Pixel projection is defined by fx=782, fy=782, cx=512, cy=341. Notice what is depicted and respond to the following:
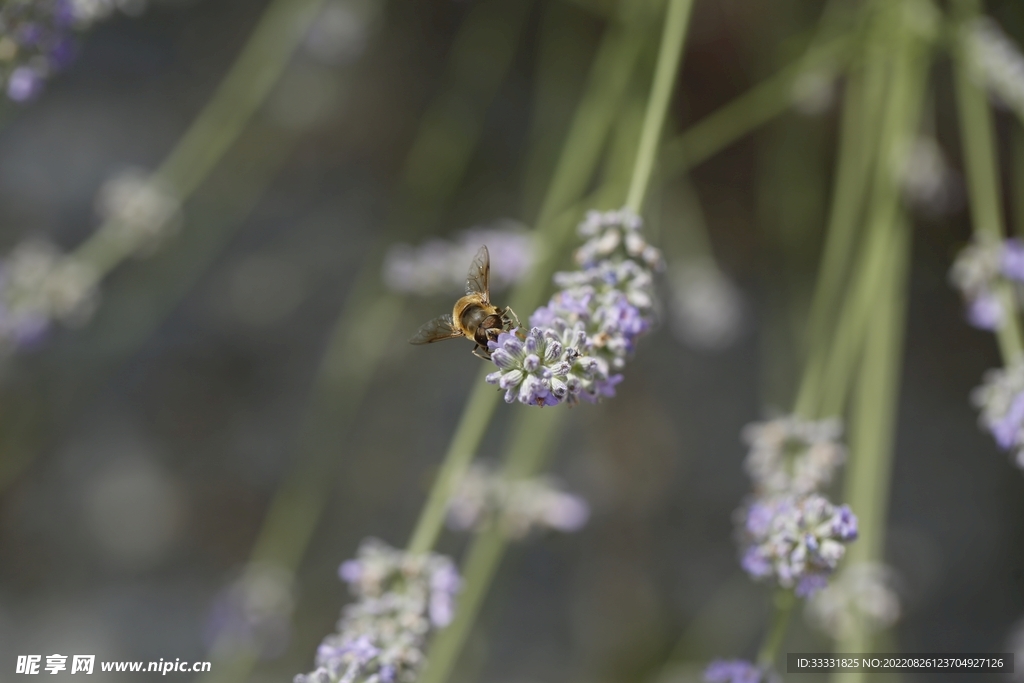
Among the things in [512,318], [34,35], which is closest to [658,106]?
[512,318]

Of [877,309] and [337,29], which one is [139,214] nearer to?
[337,29]

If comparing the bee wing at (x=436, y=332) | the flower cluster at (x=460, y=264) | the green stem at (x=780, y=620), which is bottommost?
the green stem at (x=780, y=620)

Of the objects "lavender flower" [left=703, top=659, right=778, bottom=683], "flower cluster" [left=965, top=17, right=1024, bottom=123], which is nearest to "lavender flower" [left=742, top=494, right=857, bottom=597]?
"lavender flower" [left=703, top=659, right=778, bottom=683]

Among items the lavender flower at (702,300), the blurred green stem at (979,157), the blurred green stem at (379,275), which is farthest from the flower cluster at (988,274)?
the blurred green stem at (379,275)

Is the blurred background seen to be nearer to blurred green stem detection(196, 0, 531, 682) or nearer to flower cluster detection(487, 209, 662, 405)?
blurred green stem detection(196, 0, 531, 682)

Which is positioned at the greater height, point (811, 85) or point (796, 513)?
point (811, 85)

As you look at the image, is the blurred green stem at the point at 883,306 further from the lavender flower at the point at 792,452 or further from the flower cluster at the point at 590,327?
the flower cluster at the point at 590,327

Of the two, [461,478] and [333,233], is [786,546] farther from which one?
[333,233]

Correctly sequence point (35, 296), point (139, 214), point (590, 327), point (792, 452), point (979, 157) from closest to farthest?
point (590, 327) → point (792, 452) → point (35, 296) → point (139, 214) → point (979, 157)
